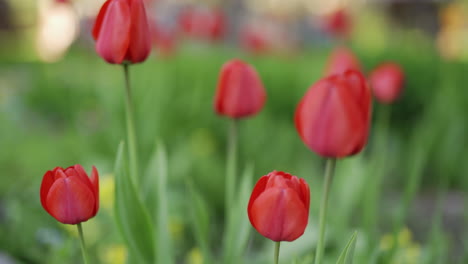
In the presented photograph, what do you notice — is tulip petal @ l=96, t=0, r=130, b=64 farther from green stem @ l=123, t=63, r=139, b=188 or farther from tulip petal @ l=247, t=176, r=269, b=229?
tulip petal @ l=247, t=176, r=269, b=229

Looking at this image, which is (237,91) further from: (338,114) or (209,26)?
(209,26)

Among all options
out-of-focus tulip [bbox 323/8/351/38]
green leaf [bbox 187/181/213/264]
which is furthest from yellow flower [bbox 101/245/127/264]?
out-of-focus tulip [bbox 323/8/351/38]

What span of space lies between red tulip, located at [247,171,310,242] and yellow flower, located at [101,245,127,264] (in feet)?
2.28

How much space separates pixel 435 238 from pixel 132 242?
2.21ft

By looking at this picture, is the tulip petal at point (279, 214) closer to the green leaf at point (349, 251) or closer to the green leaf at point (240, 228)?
the green leaf at point (349, 251)

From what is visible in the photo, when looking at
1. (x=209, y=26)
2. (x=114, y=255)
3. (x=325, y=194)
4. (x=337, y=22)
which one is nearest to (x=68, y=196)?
(x=325, y=194)

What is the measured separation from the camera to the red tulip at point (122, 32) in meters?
0.77

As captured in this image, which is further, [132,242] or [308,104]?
[132,242]

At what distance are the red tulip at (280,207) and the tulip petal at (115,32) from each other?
319mm

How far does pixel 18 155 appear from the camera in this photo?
2666 mm

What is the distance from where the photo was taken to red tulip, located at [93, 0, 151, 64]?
771 mm

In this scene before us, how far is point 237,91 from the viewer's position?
36.9 inches

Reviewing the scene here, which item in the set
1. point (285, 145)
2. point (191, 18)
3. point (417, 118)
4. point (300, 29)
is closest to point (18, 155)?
point (285, 145)

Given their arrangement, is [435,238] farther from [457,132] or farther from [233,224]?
[457,132]
